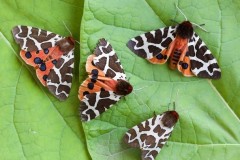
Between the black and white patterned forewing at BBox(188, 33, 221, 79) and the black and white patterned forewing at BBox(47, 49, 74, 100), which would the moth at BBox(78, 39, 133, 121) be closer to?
the black and white patterned forewing at BBox(47, 49, 74, 100)

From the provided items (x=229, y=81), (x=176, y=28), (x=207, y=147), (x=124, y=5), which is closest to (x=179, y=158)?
(x=207, y=147)

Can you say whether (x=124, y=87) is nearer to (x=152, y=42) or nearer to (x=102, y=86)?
(x=102, y=86)

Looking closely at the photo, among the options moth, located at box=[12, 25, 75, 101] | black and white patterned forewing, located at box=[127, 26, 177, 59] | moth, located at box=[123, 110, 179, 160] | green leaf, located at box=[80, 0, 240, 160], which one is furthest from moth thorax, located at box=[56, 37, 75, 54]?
moth, located at box=[123, 110, 179, 160]

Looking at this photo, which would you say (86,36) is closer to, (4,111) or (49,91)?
(49,91)

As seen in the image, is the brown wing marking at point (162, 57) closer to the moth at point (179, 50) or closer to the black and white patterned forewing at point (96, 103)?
the moth at point (179, 50)

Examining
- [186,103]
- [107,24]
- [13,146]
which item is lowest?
[13,146]

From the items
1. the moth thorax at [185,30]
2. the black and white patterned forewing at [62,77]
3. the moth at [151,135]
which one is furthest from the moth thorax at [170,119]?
the black and white patterned forewing at [62,77]
